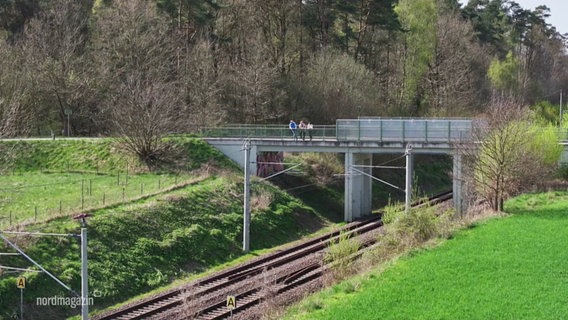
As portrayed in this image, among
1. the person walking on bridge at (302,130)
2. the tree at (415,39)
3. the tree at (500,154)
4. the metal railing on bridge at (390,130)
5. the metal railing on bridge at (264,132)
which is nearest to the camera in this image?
the tree at (500,154)

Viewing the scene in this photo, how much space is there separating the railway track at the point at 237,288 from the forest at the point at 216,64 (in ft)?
55.0

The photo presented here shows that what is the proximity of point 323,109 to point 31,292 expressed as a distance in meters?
37.7

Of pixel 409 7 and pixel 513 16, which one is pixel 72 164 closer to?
pixel 409 7

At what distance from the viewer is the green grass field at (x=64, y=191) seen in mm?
30266

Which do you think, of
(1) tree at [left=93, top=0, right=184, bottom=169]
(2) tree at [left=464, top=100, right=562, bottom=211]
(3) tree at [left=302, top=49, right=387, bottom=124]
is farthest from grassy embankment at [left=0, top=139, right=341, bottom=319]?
(3) tree at [left=302, top=49, right=387, bottom=124]

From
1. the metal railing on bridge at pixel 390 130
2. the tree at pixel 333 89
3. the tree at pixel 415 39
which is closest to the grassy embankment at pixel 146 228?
the metal railing on bridge at pixel 390 130

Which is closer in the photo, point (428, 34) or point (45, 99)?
point (45, 99)

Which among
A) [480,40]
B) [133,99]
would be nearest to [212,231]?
[133,99]

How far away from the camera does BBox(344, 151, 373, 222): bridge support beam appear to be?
42.4 m

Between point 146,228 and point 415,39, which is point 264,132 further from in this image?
point 415,39

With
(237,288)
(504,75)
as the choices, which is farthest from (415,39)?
(237,288)

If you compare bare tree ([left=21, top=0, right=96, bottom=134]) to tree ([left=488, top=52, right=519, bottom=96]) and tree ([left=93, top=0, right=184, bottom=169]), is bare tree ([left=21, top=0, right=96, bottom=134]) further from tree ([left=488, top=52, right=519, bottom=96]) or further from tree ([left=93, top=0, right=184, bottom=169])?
tree ([left=488, top=52, right=519, bottom=96])

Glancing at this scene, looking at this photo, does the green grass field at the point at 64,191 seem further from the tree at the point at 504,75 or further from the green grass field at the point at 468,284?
the tree at the point at 504,75

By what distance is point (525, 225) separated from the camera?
30.6 m
